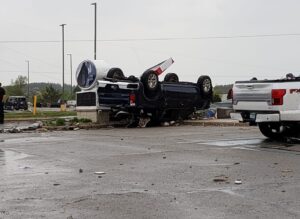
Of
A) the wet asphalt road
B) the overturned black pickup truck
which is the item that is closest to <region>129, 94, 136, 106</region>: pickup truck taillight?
the overturned black pickup truck

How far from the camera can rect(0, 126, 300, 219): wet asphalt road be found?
6145 millimetres

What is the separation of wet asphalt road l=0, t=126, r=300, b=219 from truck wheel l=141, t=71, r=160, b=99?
25.7 ft

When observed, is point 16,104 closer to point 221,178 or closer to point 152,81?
point 152,81

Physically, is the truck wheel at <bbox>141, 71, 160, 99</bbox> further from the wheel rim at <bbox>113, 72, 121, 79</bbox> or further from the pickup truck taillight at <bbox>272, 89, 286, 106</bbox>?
the pickup truck taillight at <bbox>272, 89, 286, 106</bbox>

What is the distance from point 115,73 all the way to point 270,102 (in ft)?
32.6

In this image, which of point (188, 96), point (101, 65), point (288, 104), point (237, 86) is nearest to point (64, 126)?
point (101, 65)

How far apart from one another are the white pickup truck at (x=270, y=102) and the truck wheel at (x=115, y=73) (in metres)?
8.38

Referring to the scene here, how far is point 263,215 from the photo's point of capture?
231 inches

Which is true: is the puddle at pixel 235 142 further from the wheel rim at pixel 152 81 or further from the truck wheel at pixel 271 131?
the wheel rim at pixel 152 81

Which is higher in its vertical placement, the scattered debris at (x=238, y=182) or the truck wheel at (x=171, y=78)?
the truck wheel at (x=171, y=78)

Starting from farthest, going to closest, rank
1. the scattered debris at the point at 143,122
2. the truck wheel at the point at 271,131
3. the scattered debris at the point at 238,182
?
the scattered debris at the point at 143,122, the truck wheel at the point at 271,131, the scattered debris at the point at 238,182

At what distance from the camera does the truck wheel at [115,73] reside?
21781 mm

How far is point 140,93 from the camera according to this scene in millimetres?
20969

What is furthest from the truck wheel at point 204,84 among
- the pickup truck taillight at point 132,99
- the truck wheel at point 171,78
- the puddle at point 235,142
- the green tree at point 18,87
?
the green tree at point 18,87
